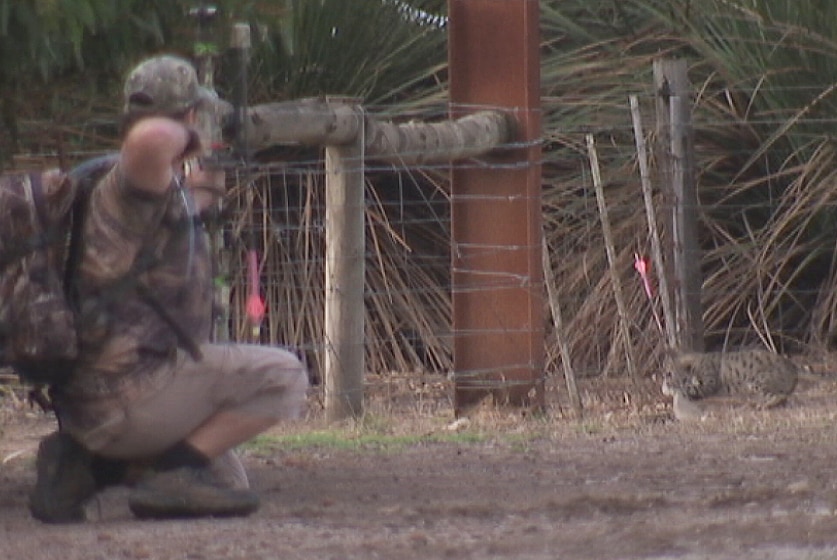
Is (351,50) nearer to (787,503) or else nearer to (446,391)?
(446,391)

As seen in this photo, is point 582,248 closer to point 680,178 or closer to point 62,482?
point 680,178

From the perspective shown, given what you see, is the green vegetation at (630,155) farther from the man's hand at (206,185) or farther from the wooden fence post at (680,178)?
the man's hand at (206,185)

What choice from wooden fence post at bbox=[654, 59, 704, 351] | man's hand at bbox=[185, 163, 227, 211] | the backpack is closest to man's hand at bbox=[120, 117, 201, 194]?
the backpack

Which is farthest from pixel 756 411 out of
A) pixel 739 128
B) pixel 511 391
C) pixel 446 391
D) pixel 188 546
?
pixel 188 546

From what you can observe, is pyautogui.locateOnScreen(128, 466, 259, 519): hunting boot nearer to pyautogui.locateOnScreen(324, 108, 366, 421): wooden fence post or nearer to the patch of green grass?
the patch of green grass

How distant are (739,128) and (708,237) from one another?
0.67 meters

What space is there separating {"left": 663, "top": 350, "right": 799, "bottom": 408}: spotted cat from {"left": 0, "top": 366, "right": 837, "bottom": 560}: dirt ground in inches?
6.0

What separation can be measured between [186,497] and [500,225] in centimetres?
385

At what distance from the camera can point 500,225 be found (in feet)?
29.7

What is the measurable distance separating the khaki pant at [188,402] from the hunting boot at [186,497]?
0.10 meters

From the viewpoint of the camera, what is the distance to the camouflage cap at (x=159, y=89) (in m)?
5.40

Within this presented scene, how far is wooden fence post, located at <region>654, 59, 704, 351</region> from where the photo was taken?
31.2 ft

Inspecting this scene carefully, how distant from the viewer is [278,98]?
11.4 m

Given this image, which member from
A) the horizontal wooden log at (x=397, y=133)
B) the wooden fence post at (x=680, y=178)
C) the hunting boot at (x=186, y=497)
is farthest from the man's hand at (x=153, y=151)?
the wooden fence post at (x=680, y=178)
